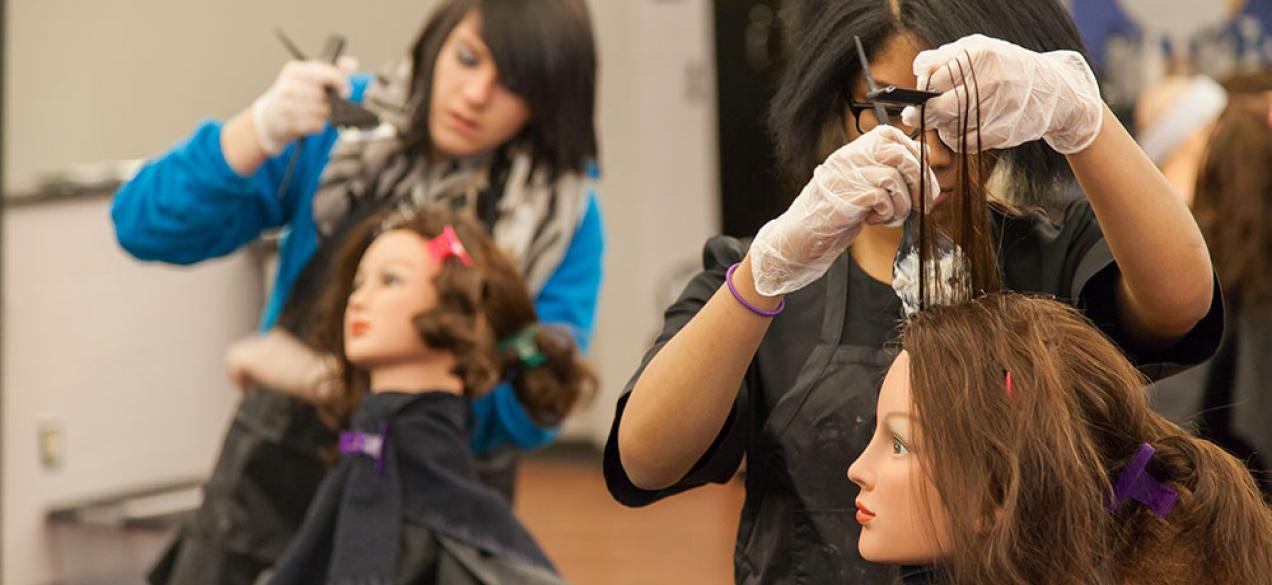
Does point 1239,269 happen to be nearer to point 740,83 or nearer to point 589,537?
point 589,537

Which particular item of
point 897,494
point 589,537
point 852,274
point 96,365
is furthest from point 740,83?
point 897,494

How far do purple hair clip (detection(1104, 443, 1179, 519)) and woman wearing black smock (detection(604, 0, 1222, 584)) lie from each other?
156 millimetres

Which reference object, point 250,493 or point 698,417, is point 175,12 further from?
point 698,417

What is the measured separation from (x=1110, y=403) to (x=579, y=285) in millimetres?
1354

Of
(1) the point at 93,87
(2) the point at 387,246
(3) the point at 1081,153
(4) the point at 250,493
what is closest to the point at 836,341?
(3) the point at 1081,153

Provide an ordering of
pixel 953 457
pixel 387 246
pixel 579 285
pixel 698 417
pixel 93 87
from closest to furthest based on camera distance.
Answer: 1. pixel 953 457
2. pixel 698 417
3. pixel 387 246
4. pixel 579 285
5. pixel 93 87

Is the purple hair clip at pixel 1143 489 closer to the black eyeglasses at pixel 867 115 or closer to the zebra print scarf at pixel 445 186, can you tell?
the black eyeglasses at pixel 867 115

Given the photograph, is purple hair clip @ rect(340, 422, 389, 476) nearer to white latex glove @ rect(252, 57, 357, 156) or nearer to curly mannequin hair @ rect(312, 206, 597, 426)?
curly mannequin hair @ rect(312, 206, 597, 426)

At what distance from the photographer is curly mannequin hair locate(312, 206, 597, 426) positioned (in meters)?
2.36

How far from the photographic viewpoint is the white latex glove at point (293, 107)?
235 centimetres

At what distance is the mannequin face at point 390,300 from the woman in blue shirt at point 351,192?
0.44 feet

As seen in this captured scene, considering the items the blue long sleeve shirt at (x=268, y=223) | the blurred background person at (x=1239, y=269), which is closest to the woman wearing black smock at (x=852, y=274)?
the blue long sleeve shirt at (x=268, y=223)

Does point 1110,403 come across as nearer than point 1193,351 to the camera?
Yes

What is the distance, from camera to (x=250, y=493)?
249 centimetres
